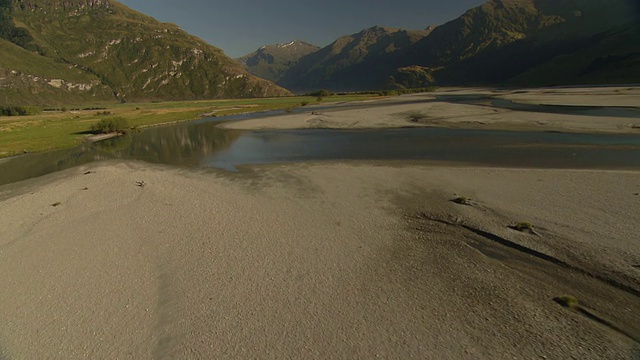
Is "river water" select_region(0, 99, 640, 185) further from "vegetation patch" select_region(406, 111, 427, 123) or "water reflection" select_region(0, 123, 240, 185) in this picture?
"vegetation patch" select_region(406, 111, 427, 123)

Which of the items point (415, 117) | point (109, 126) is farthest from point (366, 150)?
point (109, 126)

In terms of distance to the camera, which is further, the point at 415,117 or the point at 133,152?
the point at 415,117

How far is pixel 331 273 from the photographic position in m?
13.6

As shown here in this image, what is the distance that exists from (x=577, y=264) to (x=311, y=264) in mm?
10585

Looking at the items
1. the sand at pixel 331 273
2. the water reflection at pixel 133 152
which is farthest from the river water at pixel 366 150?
the sand at pixel 331 273

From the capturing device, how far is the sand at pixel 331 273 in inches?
392

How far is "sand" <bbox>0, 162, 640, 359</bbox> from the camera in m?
9.96

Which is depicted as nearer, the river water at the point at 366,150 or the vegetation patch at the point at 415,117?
the river water at the point at 366,150

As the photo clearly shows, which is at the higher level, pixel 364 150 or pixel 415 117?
pixel 415 117

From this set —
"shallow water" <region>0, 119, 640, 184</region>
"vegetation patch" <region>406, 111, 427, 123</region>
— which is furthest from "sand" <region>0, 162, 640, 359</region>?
"vegetation patch" <region>406, 111, 427, 123</region>

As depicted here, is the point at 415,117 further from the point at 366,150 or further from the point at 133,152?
the point at 133,152

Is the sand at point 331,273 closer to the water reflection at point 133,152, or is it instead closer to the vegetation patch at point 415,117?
the water reflection at point 133,152

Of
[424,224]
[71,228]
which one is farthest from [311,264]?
[71,228]

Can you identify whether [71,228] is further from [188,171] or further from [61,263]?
[188,171]
